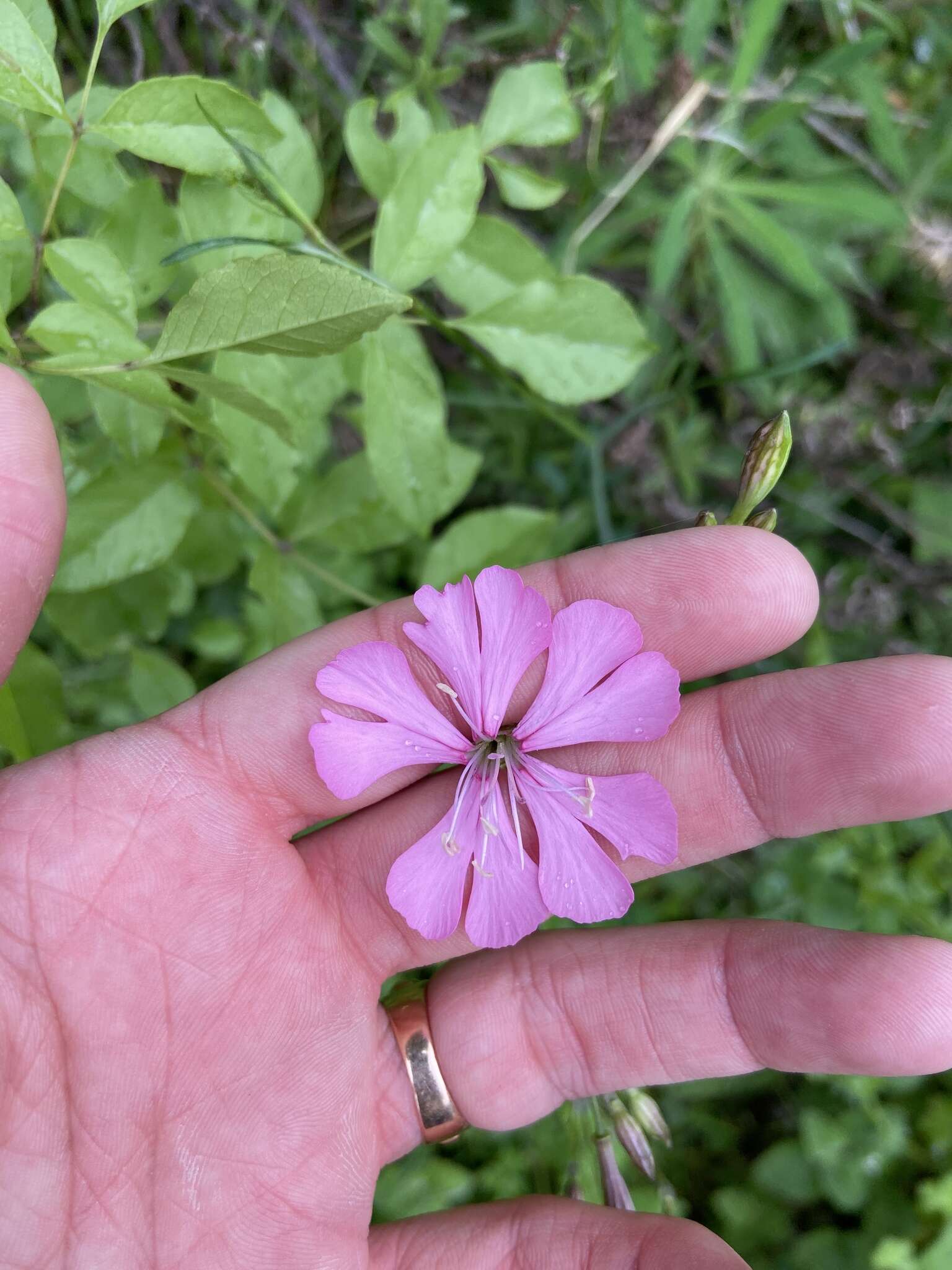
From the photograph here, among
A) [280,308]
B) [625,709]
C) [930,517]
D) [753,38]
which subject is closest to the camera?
[280,308]

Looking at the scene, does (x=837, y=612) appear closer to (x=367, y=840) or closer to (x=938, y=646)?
(x=938, y=646)

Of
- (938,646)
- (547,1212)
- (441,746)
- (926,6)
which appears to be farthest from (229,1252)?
(926,6)

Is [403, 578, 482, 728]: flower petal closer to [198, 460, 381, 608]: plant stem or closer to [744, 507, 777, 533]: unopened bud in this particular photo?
[198, 460, 381, 608]: plant stem

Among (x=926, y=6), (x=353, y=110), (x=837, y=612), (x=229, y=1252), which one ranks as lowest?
(x=837, y=612)

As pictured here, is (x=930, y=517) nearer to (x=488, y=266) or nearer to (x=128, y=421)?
(x=488, y=266)

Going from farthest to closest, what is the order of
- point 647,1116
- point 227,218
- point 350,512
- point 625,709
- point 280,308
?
point 350,512 → point 647,1116 → point 625,709 → point 227,218 → point 280,308

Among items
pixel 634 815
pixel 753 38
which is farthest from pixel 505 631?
pixel 753 38

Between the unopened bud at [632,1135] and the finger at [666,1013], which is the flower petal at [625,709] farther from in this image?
the unopened bud at [632,1135]
